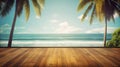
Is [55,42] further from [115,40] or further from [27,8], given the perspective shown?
[115,40]

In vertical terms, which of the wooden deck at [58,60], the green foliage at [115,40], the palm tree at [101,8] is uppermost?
the palm tree at [101,8]

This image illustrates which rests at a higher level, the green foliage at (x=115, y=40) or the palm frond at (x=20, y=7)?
the palm frond at (x=20, y=7)

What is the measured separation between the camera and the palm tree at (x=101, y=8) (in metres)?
7.07

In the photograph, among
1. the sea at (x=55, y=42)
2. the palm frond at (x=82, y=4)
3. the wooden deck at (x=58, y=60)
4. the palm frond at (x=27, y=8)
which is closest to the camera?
the wooden deck at (x=58, y=60)

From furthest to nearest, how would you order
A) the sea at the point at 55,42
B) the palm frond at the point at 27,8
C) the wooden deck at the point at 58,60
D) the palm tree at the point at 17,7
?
the sea at the point at 55,42 → the palm frond at the point at 27,8 → the palm tree at the point at 17,7 → the wooden deck at the point at 58,60

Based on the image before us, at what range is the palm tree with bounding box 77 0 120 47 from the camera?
23.2 feet

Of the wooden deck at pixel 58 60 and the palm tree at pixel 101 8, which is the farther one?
the palm tree at pixel 101 8

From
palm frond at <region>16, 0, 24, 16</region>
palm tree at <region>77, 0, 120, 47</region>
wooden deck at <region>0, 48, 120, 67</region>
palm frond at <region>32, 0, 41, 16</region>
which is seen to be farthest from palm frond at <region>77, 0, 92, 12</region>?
wooden deck at <region>0, 48, 120, 67</region>

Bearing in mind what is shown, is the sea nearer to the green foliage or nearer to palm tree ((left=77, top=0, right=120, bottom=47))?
the green foliage

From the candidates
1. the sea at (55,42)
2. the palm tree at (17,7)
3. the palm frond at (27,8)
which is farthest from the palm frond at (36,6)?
the sea at (55,42)

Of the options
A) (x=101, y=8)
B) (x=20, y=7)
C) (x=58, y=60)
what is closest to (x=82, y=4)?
(x=101, y=8)

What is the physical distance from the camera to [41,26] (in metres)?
8.49

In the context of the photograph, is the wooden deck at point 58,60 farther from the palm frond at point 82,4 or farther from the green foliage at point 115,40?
the palm frond at point 82,4

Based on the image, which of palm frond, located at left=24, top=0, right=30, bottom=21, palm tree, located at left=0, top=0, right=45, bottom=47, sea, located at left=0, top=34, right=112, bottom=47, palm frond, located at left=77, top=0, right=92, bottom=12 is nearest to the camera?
palm tree, located at left=0, top=0, right=45, bottom=47
